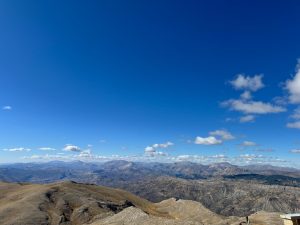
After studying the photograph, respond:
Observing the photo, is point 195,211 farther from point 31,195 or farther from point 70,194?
point 31,195

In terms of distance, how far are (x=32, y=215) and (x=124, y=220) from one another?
43.5m

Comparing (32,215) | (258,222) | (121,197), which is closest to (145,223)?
(258,222)

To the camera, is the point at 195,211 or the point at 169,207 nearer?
the point at 195,211

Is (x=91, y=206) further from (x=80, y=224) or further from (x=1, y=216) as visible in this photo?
(x=1, y=216)

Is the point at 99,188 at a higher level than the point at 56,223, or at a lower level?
higher

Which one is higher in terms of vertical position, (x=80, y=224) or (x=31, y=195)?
(x=31, y=195)

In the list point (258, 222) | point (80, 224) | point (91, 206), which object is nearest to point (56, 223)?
point (80, 224)

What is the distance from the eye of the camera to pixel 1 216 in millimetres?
95562

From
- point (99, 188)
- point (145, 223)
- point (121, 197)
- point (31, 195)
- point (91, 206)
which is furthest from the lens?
point (99, 188)

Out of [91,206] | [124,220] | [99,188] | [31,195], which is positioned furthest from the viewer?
[99,188]

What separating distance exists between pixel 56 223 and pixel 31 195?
2640 cm

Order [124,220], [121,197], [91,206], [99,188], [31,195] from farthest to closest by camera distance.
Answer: [99,188]
[121,197]
[31,195]
[91,206]
[124,220]

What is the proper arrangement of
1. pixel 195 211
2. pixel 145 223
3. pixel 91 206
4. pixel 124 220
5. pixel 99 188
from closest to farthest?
pixel 145 223
pixel 124 220
pixel 195 211
pixel 91 206
pixel 99 188

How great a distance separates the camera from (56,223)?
312ft
